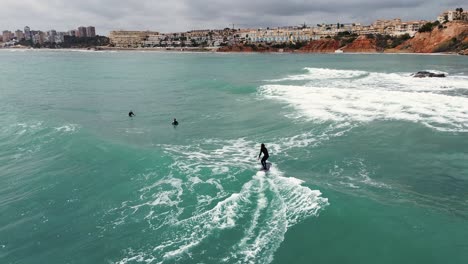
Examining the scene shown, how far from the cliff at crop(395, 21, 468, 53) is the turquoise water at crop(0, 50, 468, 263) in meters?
121

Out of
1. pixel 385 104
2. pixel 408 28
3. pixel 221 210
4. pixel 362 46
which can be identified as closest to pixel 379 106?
pixel 385 104

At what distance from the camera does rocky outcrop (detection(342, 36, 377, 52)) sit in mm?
166500

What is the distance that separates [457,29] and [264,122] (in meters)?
137

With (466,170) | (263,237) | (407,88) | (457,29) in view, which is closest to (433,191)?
(466,170)

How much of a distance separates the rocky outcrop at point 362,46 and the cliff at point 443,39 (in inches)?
780

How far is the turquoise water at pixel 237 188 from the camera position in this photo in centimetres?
984

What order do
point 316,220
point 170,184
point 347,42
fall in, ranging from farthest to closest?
point 347,42 → point 170,184 → point 316,220

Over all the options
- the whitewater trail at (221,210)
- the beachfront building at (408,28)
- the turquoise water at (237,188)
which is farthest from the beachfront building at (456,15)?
the whitewater trail at (221,210)

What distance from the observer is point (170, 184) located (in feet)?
46.0

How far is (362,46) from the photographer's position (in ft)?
557

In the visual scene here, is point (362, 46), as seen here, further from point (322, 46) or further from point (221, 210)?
point (221, 210)

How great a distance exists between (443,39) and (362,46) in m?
39.8

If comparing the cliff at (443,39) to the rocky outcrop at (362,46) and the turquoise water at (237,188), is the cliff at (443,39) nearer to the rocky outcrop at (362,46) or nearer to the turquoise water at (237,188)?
the rocky outcrop at (362,46)

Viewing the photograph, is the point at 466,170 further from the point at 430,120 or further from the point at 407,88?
the point at 407,88
